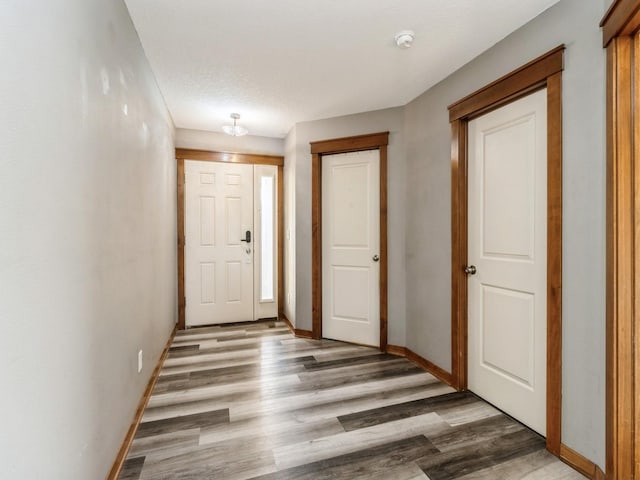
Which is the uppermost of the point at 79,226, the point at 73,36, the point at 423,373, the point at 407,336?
the point at 73,36

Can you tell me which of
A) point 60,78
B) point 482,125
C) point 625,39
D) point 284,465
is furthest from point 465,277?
point 60,78

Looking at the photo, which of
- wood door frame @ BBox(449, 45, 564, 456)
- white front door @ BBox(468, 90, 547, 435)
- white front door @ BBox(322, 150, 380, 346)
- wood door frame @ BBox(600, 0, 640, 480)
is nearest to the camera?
wood door frame @ BBox(600, 0, 640, 480)

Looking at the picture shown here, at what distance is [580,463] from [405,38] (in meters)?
2.53

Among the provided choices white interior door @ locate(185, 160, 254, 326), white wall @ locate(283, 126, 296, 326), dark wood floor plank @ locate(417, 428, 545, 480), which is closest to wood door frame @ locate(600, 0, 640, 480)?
dark wood floor plank @ locate(417, 428, 545, 480)

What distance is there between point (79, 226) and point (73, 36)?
67cm

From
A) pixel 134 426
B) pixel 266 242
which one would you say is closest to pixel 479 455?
pixel 134 426

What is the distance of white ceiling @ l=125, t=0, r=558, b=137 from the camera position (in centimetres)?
176

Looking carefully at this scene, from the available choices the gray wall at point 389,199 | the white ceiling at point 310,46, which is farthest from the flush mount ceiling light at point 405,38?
the gray wall at point 389,199

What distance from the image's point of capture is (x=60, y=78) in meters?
1.02

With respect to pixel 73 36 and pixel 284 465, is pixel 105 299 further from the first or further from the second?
pixel 284 465

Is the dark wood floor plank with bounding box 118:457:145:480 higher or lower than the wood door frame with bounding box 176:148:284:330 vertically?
lower

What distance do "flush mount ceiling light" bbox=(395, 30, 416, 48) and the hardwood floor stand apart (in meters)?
2.40

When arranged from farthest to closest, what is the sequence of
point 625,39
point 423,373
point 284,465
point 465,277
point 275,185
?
point 275,185 < point 423,373 < point 465,277 < point 284,465 < point 625,39

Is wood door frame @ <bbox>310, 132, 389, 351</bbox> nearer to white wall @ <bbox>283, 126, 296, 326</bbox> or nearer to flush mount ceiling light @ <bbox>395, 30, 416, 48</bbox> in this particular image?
white wall @ <bbox>283, 126, 296, 326</bbox>
